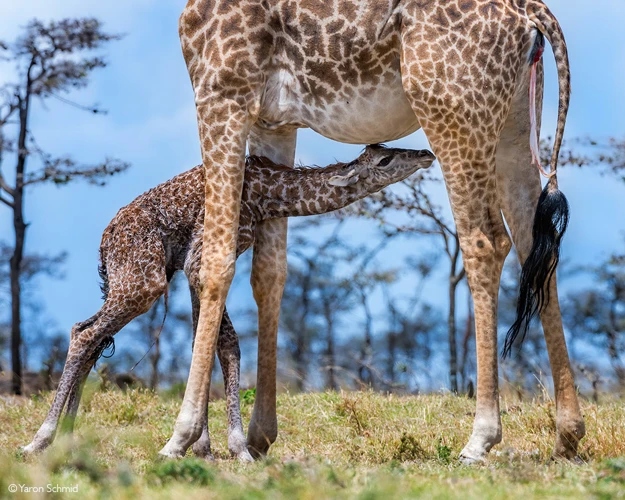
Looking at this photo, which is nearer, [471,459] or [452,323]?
[471,459]

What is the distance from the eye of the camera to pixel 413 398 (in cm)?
947

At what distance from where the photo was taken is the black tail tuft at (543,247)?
20.8ft

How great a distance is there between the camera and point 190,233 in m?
7.31

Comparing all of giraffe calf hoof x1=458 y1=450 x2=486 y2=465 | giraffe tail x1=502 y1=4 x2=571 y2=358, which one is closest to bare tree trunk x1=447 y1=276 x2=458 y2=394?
giraffe tail x1=502 y1=4 x2=571 y2=358

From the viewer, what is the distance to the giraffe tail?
6.35 m

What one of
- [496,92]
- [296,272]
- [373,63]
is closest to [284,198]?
[373,63]

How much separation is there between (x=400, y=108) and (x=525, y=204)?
4.09 ft

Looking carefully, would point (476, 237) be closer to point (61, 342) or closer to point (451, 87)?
point (451, 87)

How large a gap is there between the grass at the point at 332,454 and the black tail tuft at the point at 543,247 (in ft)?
3.61

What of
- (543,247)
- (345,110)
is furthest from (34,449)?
(543,247)

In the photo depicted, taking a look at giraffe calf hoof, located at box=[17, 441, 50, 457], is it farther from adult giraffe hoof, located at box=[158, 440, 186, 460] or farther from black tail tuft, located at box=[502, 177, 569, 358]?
black tail tuft, located at box=[502, 177, 569, 358]

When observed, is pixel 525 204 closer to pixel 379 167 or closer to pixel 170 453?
pixel 379 167

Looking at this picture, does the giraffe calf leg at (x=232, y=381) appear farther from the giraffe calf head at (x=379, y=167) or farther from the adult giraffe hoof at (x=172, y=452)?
the giraffe calf head at (x=379, y=167)

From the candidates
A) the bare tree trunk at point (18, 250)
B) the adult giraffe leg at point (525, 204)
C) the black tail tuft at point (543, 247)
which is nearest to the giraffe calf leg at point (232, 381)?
the black tail tuft at point (543, 247)
